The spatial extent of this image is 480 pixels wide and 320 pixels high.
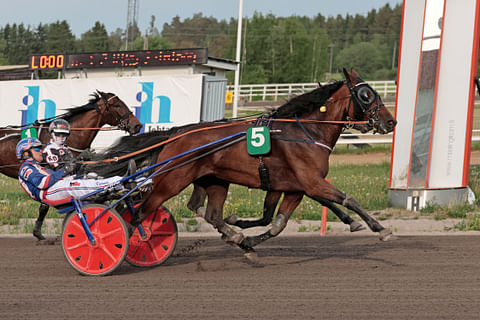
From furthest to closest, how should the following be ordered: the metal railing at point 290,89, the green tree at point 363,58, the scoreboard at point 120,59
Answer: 1. the green tree at point 363,58
2. the metal railing at point 290,89
3. the scoreboard at point 120,59

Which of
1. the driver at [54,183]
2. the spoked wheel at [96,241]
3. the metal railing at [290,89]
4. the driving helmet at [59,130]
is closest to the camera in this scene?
the spoked wheel at [96,241]

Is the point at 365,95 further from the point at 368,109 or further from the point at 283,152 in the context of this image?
the point at 283,152

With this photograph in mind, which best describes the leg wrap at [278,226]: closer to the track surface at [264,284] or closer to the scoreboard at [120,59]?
the track surface at [264,284]

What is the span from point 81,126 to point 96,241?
337 cm

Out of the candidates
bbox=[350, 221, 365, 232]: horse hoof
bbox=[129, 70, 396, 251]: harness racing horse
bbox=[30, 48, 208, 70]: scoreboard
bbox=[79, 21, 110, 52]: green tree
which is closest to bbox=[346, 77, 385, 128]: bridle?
bbox=[129, 70, 396, 251]: harness racing horse

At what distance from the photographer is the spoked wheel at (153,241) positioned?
7.46 m

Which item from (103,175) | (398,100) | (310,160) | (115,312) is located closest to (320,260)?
(310,160)

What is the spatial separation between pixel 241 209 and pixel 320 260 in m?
3.73

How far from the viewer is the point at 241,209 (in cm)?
1146

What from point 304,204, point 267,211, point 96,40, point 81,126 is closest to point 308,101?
point 267,211

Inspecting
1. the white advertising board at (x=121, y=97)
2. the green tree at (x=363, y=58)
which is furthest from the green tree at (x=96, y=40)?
the white advertising board at (x=121, y=97)

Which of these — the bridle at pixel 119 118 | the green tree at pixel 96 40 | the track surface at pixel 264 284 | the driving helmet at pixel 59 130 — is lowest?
the track surface at pixel 264 284

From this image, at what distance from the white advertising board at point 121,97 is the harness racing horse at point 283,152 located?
12412 mm

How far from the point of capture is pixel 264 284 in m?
6.44
